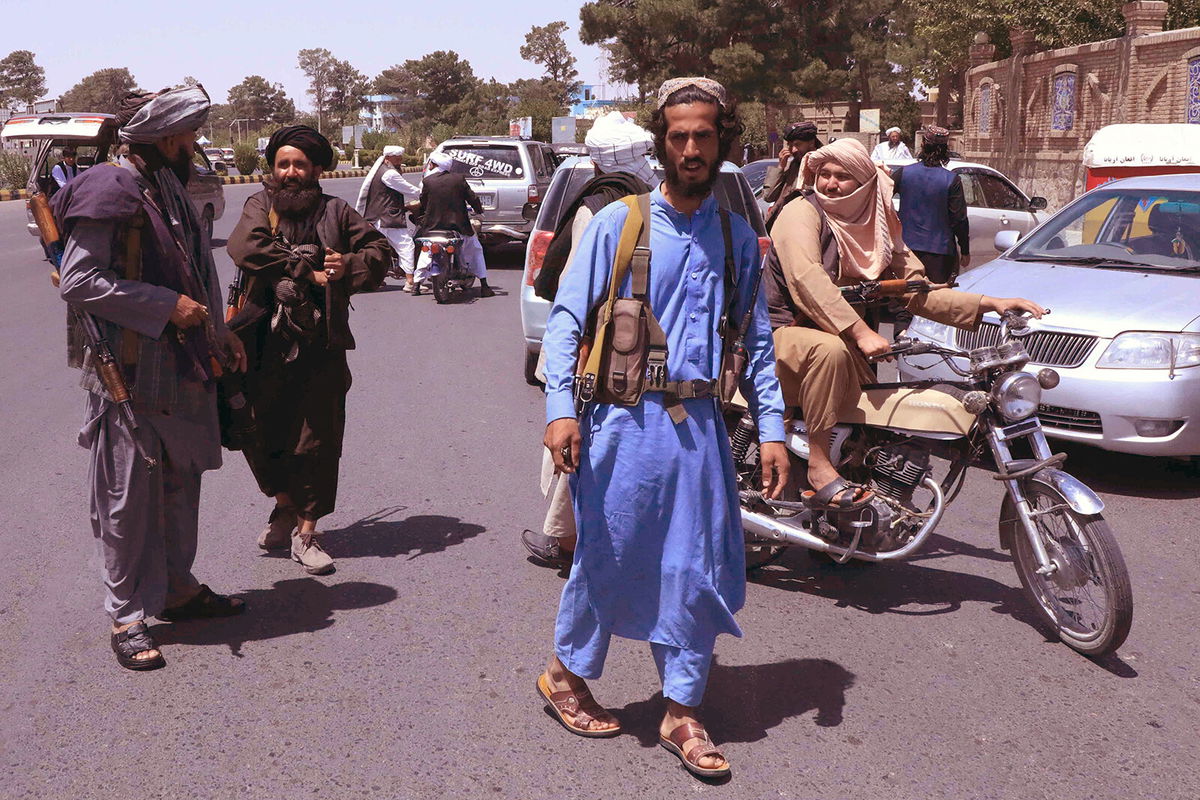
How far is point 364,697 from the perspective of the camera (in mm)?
3916

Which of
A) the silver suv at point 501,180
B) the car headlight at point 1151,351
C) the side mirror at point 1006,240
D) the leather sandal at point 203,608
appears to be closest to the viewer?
the leather sandal at point 203,608

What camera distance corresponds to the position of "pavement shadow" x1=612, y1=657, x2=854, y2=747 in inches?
147

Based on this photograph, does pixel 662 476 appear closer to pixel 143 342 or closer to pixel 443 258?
pixel 143 342

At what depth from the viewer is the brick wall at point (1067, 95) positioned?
22.9 metres

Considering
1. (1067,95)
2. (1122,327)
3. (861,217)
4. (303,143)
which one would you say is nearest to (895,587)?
(861,217)

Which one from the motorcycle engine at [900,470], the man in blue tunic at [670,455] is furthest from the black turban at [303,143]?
the motorcycle engine at [900,470]

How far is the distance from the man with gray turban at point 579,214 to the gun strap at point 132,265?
1.46 metres

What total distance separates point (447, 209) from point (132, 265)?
10.5 meters

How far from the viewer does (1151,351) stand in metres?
6.32

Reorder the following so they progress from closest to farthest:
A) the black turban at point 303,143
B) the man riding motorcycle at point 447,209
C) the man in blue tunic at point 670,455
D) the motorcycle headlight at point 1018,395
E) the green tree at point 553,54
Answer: the man in blue tunic at point 670,455
the motorcycle headlight at point 1018,395
the black turban at point 303,143
the man riding motorcycle at point 447,209
the green tree at point 553,54

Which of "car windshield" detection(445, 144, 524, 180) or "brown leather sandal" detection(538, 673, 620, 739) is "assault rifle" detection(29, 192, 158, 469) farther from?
"car windshield" detection(445, 144, 524, 180)

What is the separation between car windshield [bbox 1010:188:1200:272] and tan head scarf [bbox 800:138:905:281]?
129 inches

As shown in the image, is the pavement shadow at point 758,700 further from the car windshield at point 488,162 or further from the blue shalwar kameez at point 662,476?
the car windshield at point 488,162

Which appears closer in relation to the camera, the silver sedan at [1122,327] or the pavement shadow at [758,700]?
the pavement shadow at [758,700]
